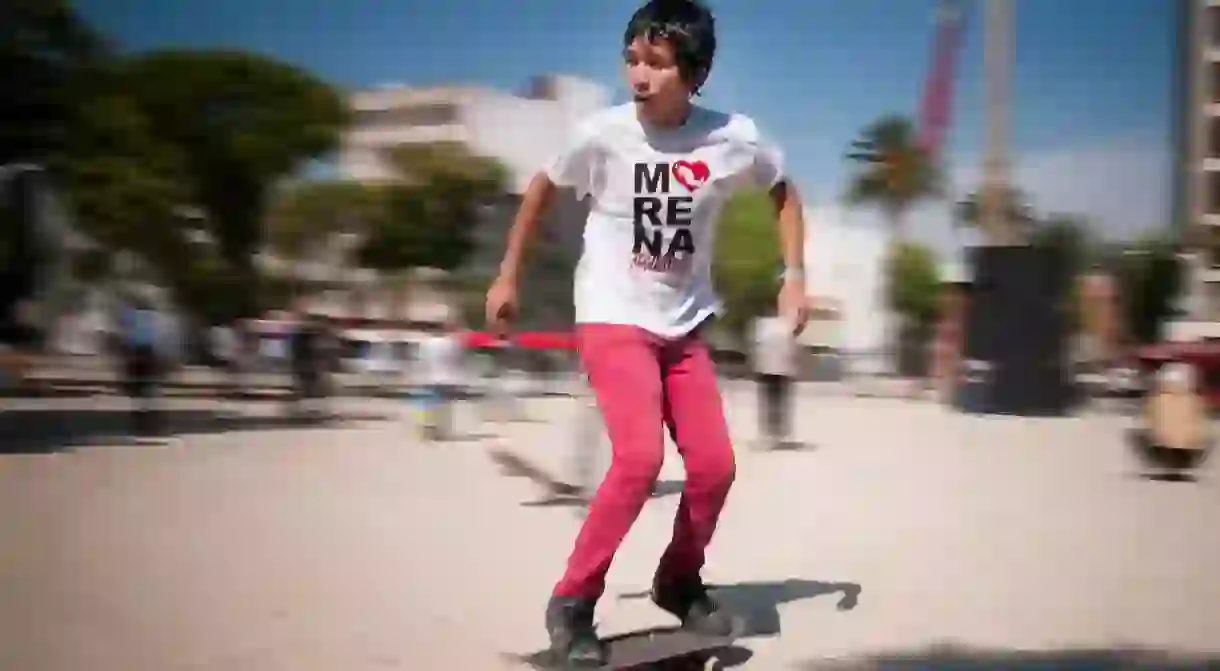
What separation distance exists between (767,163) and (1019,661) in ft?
5.11

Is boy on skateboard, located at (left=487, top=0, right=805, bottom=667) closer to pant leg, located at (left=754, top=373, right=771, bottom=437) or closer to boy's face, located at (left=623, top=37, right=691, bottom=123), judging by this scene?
boy's face, located at (left=623, top=37, right=691, bottom=123)

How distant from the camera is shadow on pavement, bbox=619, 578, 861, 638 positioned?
3934 millimetres

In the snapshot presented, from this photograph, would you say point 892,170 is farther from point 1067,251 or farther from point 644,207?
point 644,207

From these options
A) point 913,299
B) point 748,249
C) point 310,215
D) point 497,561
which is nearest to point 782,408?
point 748,249

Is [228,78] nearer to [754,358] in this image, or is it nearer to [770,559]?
[770,559]

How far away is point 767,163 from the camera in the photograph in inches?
139

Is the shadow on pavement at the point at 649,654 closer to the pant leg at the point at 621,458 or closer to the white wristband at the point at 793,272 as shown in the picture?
the pant leg at the point at 621,458

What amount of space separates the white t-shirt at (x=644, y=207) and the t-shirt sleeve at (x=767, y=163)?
0.08 metres

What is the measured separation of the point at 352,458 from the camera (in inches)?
353

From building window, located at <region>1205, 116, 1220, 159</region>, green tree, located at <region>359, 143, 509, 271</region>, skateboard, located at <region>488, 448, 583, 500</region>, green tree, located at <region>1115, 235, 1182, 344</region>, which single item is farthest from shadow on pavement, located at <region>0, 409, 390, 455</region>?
building window, located at <region>1205, 116, 1220, 159</region>

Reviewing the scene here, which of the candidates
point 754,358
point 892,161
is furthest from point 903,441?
point 892,161

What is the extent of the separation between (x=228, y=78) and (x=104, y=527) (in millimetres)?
1976

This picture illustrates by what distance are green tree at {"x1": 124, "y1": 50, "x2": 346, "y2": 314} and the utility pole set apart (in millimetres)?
8938

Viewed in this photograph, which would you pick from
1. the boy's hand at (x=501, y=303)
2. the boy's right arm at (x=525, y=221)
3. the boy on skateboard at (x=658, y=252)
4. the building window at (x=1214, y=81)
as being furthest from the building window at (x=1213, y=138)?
the boy's hand at (x=501, y=303)
